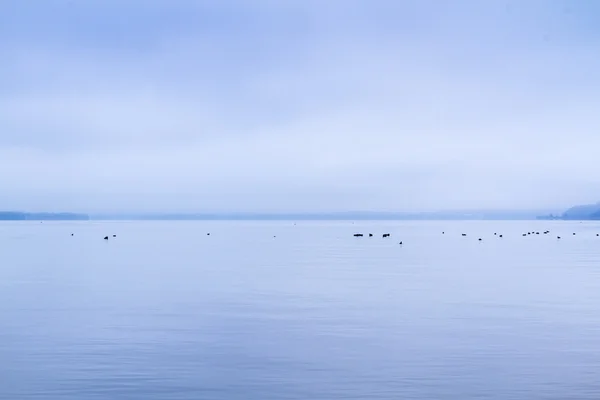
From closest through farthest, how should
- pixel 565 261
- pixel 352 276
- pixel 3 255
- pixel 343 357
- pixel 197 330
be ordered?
pixel 343 357
pixel 197 330
pixel 352 276
pixel 565 261
pixel 3 255

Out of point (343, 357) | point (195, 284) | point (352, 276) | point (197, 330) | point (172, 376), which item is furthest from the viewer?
point (352, 276)

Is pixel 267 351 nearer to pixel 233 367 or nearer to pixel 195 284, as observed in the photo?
pixel 233 367

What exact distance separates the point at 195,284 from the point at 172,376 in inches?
855

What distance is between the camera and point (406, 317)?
2764 cm

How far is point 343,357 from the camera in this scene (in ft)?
65.3

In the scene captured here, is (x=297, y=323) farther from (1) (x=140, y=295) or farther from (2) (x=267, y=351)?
(1) (x=140, y=295)

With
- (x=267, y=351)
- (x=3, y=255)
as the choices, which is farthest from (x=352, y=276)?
(x=3, y=255)

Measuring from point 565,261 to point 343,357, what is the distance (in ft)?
137

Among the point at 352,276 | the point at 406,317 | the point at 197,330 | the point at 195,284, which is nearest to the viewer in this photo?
the point at 197,330

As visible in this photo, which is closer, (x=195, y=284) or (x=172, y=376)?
(x=172, y=376)

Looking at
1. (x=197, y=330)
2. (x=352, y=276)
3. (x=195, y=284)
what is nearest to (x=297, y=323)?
(x=197, y=330)

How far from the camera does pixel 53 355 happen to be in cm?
2047

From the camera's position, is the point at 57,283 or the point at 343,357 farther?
the point at 57,283

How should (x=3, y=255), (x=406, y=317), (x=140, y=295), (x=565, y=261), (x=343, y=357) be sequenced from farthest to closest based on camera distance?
(x=3, y=255)
(x=565, y=261)
(x=140, y=295)
(x=406, y=317)
(x=343, y=357)
